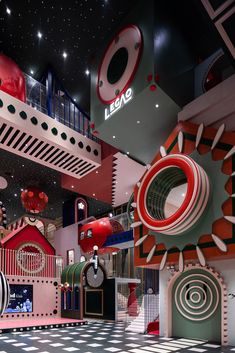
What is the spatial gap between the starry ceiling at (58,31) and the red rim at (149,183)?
178 inches

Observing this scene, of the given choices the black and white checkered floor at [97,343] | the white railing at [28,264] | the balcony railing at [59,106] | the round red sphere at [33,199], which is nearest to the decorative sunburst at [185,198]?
the black and white checkered floor at [97,343]

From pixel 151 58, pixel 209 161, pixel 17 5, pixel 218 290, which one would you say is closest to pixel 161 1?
pixel 151 58

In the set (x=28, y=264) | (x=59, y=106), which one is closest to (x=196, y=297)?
(x=28, y=264)

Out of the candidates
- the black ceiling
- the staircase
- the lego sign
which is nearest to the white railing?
the staircase

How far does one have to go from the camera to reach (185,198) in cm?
616

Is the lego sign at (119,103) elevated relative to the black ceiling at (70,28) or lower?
lower

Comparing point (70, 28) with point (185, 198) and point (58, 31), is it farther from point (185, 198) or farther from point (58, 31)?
point (185, 198)

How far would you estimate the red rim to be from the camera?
6121 mm

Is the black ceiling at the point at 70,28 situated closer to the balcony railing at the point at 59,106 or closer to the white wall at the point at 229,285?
the balcony railing at the point at 59,106

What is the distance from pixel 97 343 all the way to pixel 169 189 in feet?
12.5

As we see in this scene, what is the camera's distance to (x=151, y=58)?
7.55 metres

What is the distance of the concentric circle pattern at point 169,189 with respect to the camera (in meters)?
6.09

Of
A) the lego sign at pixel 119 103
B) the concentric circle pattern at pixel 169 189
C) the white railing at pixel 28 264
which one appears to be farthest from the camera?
the white railing at pixel 28 264

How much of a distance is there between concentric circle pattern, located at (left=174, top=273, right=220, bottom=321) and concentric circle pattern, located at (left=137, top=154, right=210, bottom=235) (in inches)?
79.9
